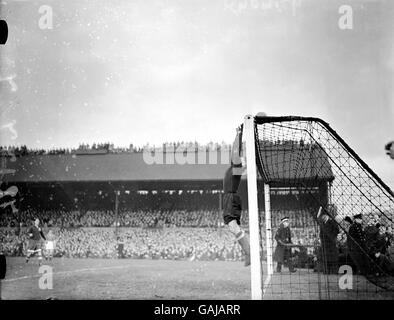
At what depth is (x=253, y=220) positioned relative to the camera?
4.67 meters

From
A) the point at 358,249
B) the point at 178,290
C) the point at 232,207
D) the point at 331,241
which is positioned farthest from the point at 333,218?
the point at 178,290

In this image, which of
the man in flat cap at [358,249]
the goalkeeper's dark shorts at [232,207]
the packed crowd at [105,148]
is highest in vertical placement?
the packed crowd at [105,148]

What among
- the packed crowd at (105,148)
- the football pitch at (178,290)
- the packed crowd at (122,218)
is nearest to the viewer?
the football pitch at (178,290)

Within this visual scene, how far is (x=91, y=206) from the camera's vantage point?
2775 centimetres

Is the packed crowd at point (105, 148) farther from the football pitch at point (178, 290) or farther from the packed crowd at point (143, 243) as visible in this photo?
the football pitch at point (178, 290)

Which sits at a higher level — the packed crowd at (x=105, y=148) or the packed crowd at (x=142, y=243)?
the packed crowd at (x=105, y=148)

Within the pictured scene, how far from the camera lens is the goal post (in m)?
4.45

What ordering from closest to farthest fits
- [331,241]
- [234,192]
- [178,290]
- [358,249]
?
[234,192] < [178,290] < [358,249] < [331,241]

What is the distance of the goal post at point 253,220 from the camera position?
4.45 meters

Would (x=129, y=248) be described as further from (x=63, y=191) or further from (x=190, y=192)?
(x=63, y=191)

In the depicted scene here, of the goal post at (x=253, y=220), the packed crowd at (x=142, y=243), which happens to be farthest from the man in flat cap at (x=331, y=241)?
the packed crowd at (x=142, y=243)

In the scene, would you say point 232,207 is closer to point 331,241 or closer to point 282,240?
point 331,241
